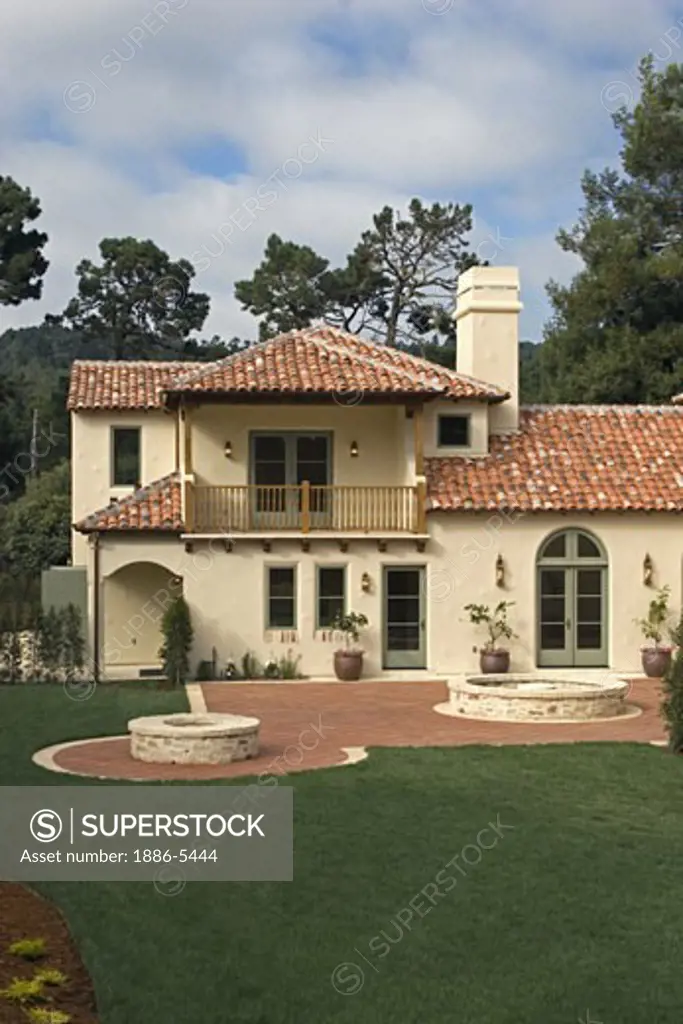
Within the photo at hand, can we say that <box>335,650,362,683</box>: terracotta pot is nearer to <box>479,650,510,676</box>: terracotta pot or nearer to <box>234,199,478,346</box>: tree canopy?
<box>479,650,510,676</box>: terracotta pot

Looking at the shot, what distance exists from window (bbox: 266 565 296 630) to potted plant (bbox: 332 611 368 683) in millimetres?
885

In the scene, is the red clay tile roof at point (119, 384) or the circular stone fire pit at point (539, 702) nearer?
the circular stone fire pit at point (539, 702)

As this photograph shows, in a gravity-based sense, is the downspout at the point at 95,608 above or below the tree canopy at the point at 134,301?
below

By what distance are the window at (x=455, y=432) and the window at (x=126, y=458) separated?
6.97 metres

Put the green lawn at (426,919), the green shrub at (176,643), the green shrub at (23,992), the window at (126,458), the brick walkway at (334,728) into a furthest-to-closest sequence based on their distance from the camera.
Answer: the window at (126,458)
the green shrub at (176,643)
the brick walkway at (334,728)
the green lawn at (426,919)
the green shrub at (23,992)

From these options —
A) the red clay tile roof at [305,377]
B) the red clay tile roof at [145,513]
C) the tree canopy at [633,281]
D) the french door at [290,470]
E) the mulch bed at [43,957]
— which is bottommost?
the mulch bed at [43,957]

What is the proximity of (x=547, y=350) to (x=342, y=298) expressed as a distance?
1264 cm

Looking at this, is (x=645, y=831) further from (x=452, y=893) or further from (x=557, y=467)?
(x=557, y=467)

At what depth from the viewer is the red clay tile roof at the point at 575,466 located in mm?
28375

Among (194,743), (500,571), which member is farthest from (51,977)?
(500,571)

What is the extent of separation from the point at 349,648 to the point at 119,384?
8842mm

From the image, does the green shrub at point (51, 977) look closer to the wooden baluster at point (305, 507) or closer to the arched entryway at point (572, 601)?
the wooden baluster at point (305, 507)

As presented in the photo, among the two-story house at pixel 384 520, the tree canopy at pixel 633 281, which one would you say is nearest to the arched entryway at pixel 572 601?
the two-story house at pixel 384 520

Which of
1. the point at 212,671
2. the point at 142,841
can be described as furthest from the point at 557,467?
the point at 142,841
